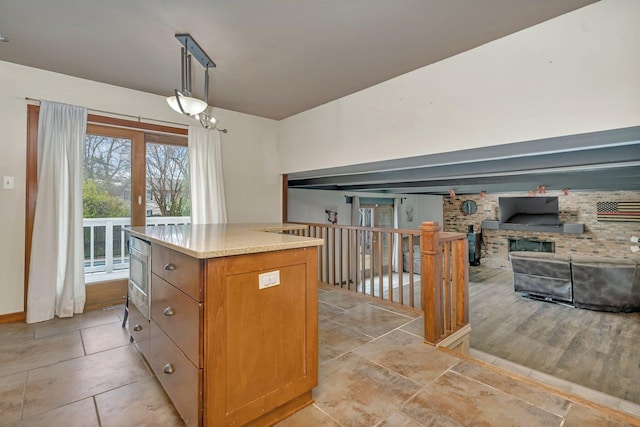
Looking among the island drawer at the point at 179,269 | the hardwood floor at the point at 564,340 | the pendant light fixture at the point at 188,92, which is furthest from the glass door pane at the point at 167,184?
the hardwood floor at the point at 564,340

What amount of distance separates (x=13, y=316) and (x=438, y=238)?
3.92 meters

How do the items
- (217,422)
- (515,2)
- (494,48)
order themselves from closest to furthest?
1. (217,422)
2. (515,2)
3. (494,48)

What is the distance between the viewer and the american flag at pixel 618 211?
712 cm

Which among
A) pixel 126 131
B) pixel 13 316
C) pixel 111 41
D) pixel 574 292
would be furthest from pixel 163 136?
pixel 574 292

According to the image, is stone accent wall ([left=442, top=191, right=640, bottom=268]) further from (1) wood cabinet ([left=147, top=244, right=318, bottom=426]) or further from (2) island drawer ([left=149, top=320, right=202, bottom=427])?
(2) island drawer ([left=149, top=320, right=202, bottom=427])

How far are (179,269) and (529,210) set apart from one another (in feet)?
32.3

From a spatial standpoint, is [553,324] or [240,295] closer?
[240,295]

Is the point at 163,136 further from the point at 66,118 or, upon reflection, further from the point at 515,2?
the point at 515,2

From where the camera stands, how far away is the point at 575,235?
7.97 meters

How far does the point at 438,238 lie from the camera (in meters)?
2.44

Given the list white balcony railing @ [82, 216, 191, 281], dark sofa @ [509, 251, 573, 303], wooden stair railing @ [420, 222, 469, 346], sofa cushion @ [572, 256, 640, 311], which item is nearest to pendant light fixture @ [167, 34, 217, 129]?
white balcony railing @ [82, 216, 191, 281]

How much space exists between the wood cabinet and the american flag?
364 inches

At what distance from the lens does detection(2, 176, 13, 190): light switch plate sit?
9.05 feet

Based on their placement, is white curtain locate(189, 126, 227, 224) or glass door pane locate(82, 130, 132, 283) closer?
glass door pane locate(82, 130, 132, 283)
